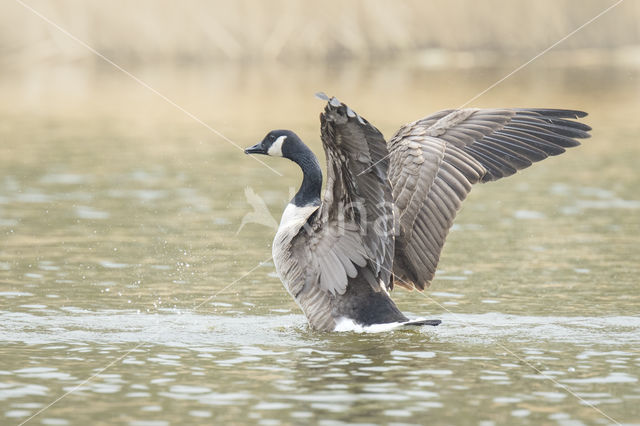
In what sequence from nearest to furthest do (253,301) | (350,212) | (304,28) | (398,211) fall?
(350,212) → (398,211) → (253,301) → (304,28)

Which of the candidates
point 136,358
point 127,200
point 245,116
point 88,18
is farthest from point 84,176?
point 88,18

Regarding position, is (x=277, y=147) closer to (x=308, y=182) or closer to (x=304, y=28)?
(x=308, y=182)

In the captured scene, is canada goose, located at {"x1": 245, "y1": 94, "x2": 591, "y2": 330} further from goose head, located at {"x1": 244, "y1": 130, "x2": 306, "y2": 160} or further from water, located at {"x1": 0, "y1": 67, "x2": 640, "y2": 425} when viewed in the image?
water, located at {"x1": 0, "y1": 67, "x2": 640, "y2": 425}

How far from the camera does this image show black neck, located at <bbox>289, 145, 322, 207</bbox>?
31.7 ft

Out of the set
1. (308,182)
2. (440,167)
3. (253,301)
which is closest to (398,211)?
(440,167)

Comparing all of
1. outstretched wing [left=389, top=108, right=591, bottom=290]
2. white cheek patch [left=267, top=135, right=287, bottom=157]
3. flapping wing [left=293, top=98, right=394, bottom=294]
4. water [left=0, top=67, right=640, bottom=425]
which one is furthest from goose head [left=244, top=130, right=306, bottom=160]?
water [left=0, top=67, right=640, bottom=425]

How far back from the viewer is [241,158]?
20484 mm

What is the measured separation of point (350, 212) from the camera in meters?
8.43

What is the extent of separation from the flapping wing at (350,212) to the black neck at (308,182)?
22.1 inches

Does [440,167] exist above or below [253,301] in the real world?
above

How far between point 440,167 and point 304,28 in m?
24.7

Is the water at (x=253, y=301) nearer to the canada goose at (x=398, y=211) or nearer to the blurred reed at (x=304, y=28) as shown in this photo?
the canada goose at (x=398, y=211)

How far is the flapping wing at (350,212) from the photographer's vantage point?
7.46 meters

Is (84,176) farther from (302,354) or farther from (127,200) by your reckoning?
(302,354)
